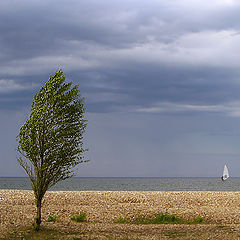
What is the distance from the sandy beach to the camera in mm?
18391

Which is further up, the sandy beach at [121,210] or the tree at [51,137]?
the tree at [51,137]

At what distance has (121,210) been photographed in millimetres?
23391

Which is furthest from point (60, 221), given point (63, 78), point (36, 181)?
point (63, 78)

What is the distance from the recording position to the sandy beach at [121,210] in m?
18.4

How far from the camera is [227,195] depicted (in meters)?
31.4

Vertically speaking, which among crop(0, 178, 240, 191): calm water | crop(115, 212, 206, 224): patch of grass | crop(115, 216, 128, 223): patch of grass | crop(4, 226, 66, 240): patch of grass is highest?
crop(4, 226, 66, 240): patch of grass

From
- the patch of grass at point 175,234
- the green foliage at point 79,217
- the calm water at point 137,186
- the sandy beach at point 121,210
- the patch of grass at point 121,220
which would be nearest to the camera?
the patch of grass at point 175,234

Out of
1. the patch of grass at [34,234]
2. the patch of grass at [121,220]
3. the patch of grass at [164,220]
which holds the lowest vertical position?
the patch of grass at [164,220]

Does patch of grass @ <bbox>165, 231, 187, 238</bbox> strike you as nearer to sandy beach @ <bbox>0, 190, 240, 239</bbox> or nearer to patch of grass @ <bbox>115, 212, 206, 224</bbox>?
sandy beach @ <bbox>0, 190, 240, 239</bbox>

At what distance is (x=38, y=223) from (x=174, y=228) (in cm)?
630

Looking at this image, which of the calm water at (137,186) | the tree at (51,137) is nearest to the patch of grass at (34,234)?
the tree at (51,137)

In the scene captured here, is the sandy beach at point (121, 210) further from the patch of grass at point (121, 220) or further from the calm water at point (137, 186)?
the calm water at point (137, 186)

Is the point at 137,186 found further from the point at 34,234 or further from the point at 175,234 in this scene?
the point at 34,234

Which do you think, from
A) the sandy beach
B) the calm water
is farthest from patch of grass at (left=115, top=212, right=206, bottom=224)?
the calm water
